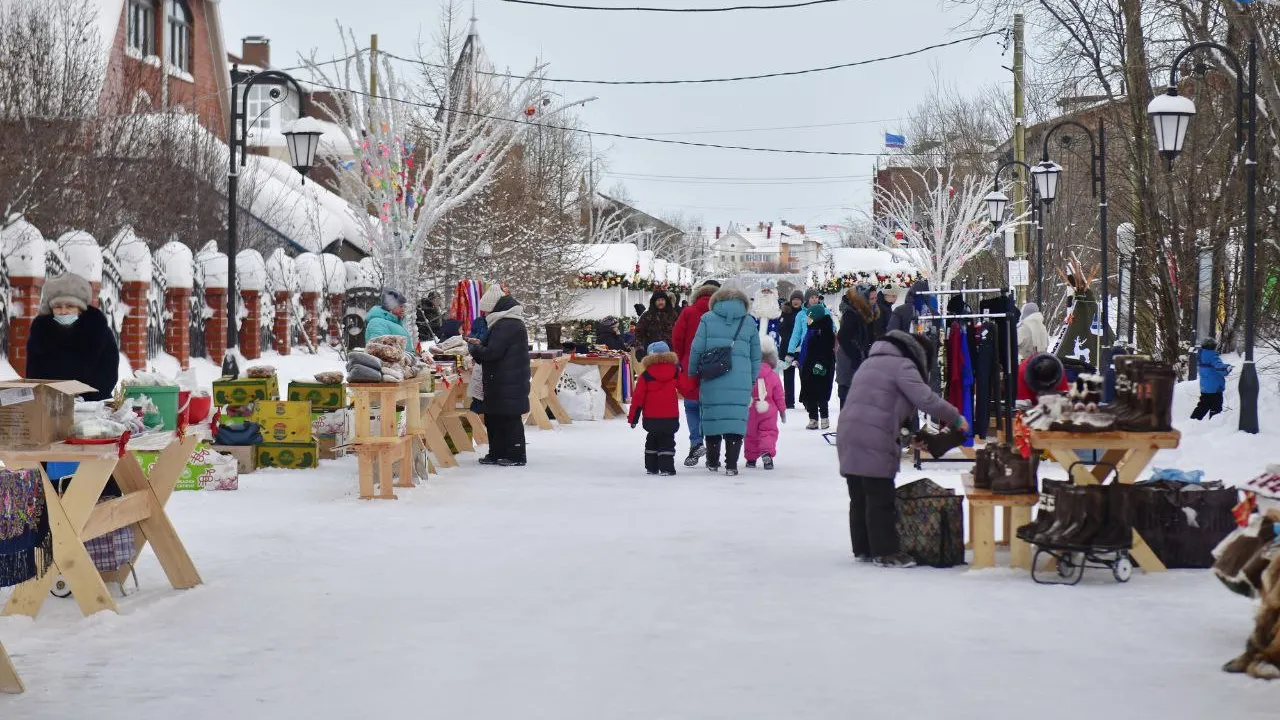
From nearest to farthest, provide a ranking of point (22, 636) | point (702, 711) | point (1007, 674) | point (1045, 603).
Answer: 1. point (702, 711)
2. point (1007, 674)
3. point (22, 636)
4. point (1045, 603)

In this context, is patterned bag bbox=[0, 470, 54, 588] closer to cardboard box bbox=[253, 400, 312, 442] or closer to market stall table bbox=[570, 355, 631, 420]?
cardboard box bbox=[253, 400, 312, 442]

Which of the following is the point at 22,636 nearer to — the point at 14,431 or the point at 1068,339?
the point at 14,431

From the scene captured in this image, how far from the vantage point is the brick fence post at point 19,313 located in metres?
18.6

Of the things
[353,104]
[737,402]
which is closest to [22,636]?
[737,402]

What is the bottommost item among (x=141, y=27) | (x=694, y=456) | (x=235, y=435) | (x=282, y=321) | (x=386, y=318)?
(x=694, y=456)

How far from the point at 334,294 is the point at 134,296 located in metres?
10.4

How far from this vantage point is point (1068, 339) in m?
19.5

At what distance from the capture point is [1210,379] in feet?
55.5

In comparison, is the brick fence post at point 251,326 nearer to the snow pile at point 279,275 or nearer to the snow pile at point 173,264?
the snow pile at point 279,275

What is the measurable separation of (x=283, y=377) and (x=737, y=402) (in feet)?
43.1

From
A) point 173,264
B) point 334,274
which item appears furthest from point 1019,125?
point 173,264

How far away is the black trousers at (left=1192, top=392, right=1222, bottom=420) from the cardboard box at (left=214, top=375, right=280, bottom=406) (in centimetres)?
977

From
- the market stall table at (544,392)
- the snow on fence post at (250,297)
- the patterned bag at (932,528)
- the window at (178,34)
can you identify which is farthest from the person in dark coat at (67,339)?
the window at (178,34)

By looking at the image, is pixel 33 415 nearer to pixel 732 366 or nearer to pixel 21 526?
pixel 21 526
